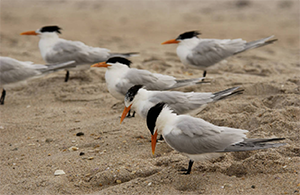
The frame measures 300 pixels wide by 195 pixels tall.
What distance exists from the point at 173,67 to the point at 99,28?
248 inches

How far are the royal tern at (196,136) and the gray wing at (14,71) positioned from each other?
3.14 meters

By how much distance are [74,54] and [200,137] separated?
379 cm

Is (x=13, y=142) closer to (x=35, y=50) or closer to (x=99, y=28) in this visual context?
(x=35, y=50)

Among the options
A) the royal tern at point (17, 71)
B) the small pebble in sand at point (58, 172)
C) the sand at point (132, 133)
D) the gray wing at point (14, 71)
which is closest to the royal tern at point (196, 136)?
the sand at point (132, 133)

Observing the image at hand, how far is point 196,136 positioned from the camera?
306 centimetres

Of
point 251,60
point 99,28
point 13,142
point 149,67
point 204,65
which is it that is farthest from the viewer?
point 99,28

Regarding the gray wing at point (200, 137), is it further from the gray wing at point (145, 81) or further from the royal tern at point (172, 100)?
the gray wing at point (145, 81)

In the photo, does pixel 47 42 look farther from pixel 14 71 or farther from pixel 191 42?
pixel 191 42

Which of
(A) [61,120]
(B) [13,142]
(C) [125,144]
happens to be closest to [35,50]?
(A) [61,120]

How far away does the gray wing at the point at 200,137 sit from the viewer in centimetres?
297

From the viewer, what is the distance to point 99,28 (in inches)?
487

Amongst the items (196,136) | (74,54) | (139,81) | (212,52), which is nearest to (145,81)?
(139,81)

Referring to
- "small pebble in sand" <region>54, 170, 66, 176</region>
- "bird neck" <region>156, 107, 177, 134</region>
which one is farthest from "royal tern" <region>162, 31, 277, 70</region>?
"small pebble in sand" <region>54, 170, 66, 176</region>

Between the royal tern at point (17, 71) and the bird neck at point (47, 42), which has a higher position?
the bird neck at point (47, 42)
